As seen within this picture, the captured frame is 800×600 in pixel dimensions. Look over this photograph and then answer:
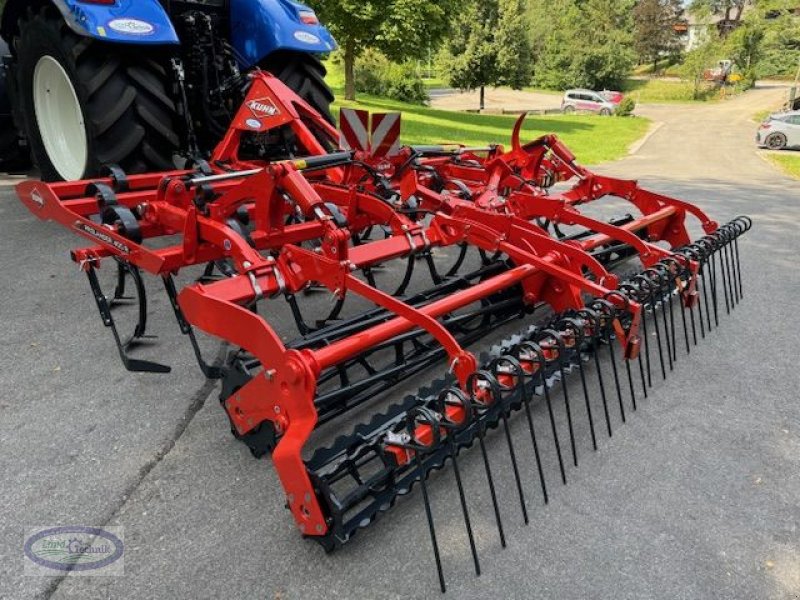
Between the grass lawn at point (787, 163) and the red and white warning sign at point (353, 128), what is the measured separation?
34.6 feet

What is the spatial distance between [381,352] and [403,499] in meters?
1.14

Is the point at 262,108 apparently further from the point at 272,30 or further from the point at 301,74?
the point at 301,74

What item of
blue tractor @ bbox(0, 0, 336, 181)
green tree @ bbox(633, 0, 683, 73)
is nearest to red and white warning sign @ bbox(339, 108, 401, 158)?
blue tractor @ bbox(0, 0, 336, 181)

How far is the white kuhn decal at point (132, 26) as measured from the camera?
12.4ft

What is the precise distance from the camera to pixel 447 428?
1.97m

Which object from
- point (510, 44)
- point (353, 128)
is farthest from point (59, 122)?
point (510, 44)

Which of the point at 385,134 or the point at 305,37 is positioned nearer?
the point at 385,134

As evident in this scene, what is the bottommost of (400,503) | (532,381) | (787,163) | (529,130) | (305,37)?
(787,163)

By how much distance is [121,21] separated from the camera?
381 cm

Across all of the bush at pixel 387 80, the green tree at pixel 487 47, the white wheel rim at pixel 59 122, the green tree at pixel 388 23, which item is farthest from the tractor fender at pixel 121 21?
the green tree at pixel 487 47

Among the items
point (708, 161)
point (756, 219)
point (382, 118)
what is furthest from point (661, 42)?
point (382, 118)

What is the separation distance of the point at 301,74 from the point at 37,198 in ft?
8.65

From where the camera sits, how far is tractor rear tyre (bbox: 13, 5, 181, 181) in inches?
158

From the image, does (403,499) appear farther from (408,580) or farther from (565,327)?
(565,327)
